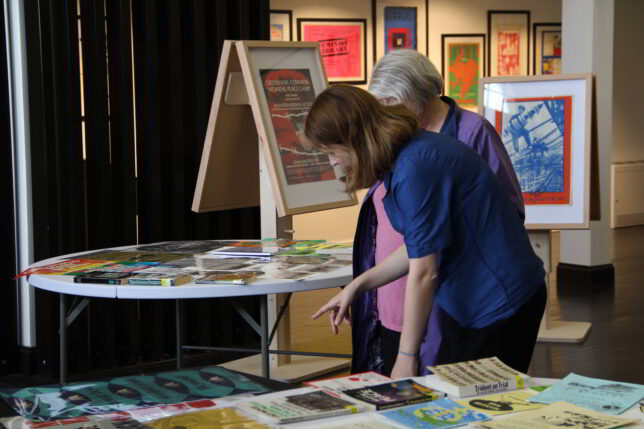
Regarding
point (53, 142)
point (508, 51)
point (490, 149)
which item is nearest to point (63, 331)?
point (53, 142)

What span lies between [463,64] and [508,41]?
0.74 metres

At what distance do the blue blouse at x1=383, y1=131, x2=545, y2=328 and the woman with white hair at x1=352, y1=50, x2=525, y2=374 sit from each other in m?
0.36

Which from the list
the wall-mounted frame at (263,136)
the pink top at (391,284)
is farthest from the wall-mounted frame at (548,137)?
the pink top at (391,284)

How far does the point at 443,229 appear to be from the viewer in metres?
2.09

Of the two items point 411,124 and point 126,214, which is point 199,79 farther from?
point 411,124

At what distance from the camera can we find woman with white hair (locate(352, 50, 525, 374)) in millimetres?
2582

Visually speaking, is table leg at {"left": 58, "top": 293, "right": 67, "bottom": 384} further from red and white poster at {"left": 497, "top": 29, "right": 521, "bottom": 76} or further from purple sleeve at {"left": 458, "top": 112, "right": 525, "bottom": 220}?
red and white poster at {"left": 497, "top": 29, "right": 521, "bottom": 76}

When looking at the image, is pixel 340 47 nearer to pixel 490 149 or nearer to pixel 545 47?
pixel 545 47

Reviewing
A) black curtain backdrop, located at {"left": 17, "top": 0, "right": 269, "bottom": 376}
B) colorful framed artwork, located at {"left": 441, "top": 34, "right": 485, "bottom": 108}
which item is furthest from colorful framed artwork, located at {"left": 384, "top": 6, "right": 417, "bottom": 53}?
black curtain backdrop, located at {"left": 17, "top": 0, "right": 269, "bottom": 376}

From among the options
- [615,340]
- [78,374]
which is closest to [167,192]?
[78,374]

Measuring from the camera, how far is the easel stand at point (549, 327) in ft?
18.4

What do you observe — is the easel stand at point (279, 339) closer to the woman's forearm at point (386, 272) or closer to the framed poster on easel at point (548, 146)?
the framed poster on easel at point (548, 146)

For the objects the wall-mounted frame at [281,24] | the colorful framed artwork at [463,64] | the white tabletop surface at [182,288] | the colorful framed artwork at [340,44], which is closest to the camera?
the white tabletop surface at [182,288]

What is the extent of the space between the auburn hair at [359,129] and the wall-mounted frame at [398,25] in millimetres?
7548
